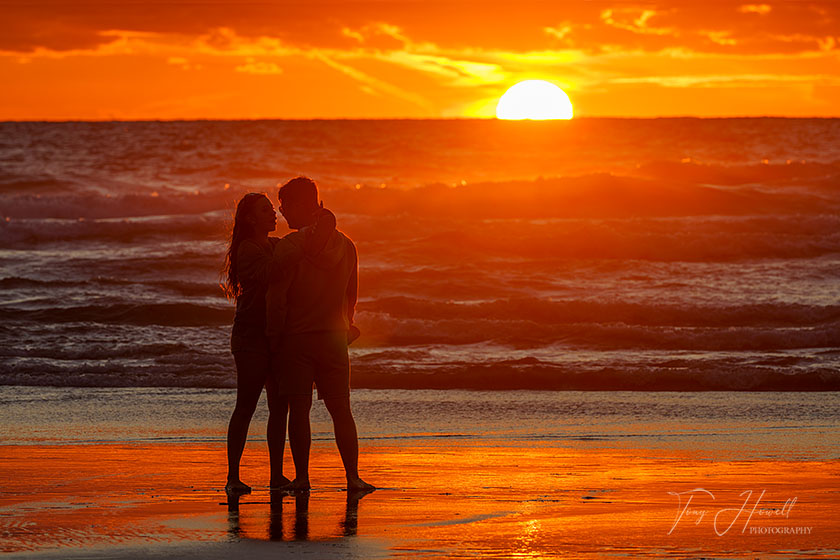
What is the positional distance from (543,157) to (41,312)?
38.4 meters

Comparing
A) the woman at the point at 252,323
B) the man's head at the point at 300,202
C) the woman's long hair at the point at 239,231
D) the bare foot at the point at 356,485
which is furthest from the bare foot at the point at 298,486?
the man's head at the point at 300,202

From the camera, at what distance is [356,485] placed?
613 centimetres

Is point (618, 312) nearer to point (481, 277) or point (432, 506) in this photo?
point (481, 277)

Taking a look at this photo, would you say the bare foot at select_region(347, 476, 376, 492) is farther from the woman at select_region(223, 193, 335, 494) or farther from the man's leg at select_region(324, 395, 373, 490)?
the woman at select_region(223, 193, 335, 494)

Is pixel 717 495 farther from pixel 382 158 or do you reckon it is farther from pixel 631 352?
pixel 382 158

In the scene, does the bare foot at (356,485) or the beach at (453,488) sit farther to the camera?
the bare foot at (356,485)

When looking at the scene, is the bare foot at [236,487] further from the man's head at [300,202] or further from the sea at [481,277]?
the sea at [481,277]

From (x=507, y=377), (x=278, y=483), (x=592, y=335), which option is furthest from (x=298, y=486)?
(x=592, y=335)

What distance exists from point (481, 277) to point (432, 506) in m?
14.0

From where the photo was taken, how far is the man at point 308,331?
6188mm

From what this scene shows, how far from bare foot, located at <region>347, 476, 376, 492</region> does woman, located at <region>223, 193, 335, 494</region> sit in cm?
37

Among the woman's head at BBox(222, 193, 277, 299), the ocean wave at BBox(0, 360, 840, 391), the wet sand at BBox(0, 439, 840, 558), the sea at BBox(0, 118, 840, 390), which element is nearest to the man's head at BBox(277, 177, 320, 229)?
the woman's head at BBox(222, 193, 277, 299)

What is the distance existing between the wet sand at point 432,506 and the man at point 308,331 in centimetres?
27

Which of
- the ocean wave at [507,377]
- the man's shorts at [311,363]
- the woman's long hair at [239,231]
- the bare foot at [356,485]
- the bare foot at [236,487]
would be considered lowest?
the ocean wave at [507,377]
